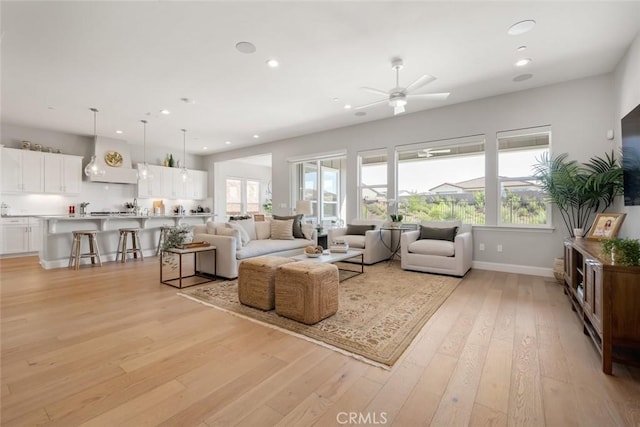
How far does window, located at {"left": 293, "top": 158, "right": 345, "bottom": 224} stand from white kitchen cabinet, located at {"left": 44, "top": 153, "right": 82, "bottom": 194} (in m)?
5.19

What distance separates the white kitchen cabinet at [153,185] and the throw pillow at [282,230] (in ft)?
15.4

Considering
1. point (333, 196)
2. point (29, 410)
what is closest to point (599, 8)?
point (29, 410)

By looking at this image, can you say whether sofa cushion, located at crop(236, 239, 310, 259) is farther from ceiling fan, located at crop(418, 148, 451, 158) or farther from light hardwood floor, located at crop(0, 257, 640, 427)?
ceiling fan, located at crop(418, 148, 451, 158)

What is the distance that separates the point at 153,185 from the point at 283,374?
7.96 meters

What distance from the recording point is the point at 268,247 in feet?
15.5

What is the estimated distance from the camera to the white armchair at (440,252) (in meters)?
4.26

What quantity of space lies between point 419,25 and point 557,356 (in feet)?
10.0

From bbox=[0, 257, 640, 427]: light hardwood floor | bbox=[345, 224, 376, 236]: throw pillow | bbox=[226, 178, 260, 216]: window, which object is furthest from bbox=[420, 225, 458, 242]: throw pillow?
bbox=[226, 178, 260, 216]: window

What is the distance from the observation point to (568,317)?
8.95ft

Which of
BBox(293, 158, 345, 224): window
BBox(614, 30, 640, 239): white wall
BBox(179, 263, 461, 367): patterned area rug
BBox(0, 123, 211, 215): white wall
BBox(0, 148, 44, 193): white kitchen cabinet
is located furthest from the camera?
BBox(293, 158, 345, 224): window

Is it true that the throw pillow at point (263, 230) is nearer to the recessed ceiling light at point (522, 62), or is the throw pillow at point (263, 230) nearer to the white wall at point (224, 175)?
the white wall at point (224, 175)

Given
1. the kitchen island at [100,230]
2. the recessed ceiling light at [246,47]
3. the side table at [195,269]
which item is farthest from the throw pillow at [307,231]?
the kitchen island at [100,230]

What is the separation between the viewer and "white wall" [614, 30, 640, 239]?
300cm

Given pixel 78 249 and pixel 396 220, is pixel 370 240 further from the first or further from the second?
pixel 78 249
